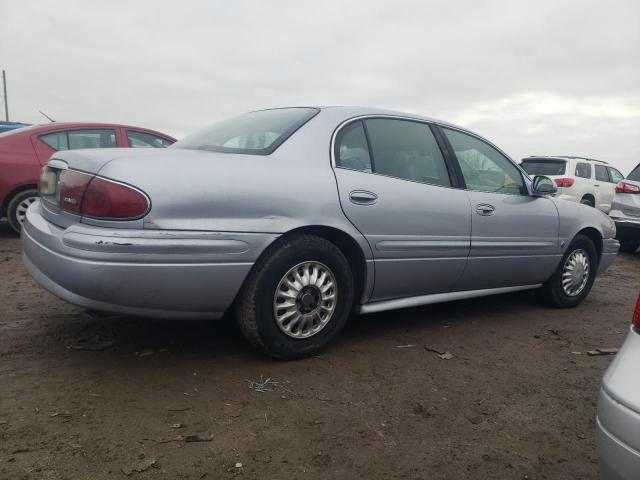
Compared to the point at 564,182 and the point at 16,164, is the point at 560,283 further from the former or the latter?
the point at 564,182

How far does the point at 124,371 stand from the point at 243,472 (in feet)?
3.49

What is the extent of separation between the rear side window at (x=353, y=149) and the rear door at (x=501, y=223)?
858 millimetres

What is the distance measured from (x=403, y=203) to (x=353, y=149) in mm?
449

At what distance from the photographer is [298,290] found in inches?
112

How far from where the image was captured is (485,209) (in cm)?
375

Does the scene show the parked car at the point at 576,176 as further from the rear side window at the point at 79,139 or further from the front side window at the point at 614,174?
the rear side window at the point at 79,139

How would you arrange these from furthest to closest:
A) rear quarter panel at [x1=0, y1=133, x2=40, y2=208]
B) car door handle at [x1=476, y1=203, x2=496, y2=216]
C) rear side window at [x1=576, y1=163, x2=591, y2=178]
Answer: rear side window at [x1=576, y1=163, x2=591, y2=178] < rear quarter panel at [x1=0, y1=133, x2=40, y2=208] < car door handle at [x1=476, y1=203, x2=496, y2=216]

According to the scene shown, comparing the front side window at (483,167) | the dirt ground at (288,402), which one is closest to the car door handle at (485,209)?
the front side window at (483,167)

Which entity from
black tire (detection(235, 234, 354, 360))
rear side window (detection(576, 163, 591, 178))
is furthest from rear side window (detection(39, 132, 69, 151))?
rear side window (detection(576, 163, 591, 178))

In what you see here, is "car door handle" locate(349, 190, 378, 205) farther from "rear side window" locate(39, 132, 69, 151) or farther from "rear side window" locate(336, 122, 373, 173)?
"rear side window" locate(39, 132, 69, 151)

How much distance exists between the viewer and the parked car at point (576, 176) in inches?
467

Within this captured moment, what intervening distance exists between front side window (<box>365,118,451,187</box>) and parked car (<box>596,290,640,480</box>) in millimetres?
1887

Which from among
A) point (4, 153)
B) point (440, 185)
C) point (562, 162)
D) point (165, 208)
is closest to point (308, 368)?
point (165, 208)

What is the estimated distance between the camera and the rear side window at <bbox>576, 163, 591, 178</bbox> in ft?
40.0
